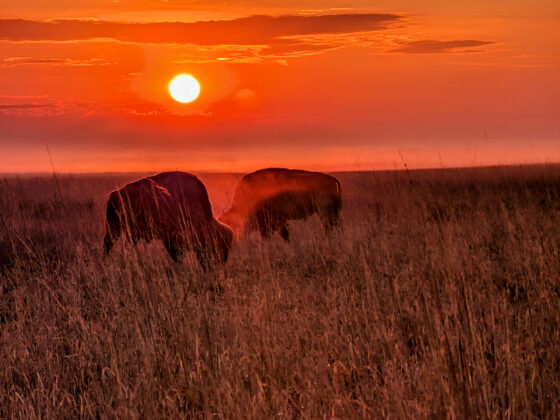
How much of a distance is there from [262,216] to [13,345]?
7.01 meters

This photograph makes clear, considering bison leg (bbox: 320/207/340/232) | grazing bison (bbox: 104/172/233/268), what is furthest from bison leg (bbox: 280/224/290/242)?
grazing bison (bbox: 104/172/233/268)

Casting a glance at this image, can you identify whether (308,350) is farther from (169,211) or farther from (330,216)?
(330,216)

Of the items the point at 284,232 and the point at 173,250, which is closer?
the point at 173,250

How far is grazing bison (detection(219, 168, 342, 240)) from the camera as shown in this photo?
12.0 meters

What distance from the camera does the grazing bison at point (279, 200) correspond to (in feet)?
39.2

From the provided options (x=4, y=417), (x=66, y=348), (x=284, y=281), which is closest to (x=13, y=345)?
(x=66, y=348)

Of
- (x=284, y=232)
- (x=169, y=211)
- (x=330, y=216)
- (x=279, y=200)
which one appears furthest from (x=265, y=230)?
(x=169, y=211)

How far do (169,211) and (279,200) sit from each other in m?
3.51

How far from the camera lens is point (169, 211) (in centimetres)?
921

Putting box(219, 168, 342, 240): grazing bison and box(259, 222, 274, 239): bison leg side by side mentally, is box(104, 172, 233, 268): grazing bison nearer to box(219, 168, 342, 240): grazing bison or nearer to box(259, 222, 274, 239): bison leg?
box(219, 168, 342, 240): grazing bison

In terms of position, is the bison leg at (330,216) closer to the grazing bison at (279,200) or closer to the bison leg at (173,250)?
the grazing bison at (279,200)

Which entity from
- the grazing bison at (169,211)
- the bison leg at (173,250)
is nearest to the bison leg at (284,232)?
the grazing bison at (169,211)

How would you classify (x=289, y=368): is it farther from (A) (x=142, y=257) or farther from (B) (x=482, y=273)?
(A) (x=142, y=257)

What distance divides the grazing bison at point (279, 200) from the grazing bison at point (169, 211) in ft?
6.58
